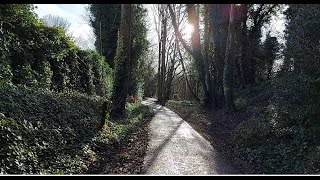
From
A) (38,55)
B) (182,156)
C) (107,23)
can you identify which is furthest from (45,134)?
(107,23)

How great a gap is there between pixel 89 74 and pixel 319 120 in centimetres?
1077

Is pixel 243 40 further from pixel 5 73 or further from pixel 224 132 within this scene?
pixel 5 73

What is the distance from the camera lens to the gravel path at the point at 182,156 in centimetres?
737

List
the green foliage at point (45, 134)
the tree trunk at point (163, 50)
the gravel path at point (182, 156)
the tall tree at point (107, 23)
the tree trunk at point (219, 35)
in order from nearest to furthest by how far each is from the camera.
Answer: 1. the green foliage at point (45, 134)
2. the gravel path at point (182, 156)
3. the tree trunk at point (219, 35)
4. the tall tree at point (107, 23)
5. the tree trunk at point (163, 50)

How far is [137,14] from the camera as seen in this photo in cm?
2573

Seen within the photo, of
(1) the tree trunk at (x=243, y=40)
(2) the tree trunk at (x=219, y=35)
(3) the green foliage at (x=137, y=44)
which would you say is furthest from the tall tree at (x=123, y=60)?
(1) the tree trunk at (x=243, y=40)

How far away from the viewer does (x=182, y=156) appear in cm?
861

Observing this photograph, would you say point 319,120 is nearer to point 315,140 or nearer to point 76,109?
point 315,140

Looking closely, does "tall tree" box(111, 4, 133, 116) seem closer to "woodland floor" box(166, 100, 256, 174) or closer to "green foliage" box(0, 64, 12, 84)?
"woodland floor" box(166, 100, 256, 174)

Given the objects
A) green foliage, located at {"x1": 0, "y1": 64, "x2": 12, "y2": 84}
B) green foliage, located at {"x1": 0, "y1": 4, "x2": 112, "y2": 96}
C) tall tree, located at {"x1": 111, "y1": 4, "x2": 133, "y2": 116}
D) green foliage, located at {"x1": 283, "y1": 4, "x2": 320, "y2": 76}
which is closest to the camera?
green foliage, located at {"x1": 0, "y1": 64, "x2": 12, "y2": 84}

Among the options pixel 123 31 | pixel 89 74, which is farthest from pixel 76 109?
pixel 89 74

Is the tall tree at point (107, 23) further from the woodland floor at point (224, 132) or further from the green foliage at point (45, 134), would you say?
the green foliage at point (45, 134)

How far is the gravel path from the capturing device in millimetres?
7371

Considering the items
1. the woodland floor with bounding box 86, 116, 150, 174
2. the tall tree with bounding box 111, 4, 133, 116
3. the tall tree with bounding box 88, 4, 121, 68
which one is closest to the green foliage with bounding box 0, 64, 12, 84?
the woodland floor with bounding box 86, 116, 150, 174
